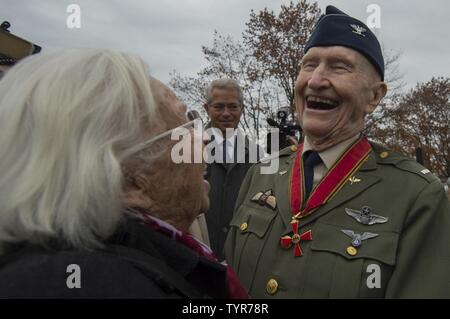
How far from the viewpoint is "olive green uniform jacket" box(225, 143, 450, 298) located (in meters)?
1.85

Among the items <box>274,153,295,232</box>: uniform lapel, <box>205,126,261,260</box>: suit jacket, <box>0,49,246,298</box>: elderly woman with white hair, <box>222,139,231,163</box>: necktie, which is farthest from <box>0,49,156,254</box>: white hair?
<box>222,139,231,163</box>: necktie

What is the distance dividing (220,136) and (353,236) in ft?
7.72

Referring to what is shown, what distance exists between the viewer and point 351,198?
2.15 meters

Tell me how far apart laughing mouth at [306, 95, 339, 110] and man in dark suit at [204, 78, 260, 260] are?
5.28 ft

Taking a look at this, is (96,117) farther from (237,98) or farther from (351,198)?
(237,98)

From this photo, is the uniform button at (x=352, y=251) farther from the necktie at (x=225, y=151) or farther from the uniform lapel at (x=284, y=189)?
the necktie at (x=225, y=151)

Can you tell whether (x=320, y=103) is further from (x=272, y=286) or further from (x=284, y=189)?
(x=272, y=286)

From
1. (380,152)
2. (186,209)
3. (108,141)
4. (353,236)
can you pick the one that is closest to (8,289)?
(108,141)

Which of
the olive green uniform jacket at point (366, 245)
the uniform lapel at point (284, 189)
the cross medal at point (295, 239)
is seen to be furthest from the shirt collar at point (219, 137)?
the cross medal at point (295, 239)

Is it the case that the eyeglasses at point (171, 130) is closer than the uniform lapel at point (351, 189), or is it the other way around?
the eyeglasses at point (171, 130)

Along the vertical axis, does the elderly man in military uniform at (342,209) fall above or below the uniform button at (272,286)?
above

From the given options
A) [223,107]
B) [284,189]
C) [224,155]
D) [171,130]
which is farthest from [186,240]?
[223,107]

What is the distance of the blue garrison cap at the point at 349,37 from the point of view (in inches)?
89.4

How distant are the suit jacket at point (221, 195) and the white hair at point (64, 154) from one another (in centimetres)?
245
